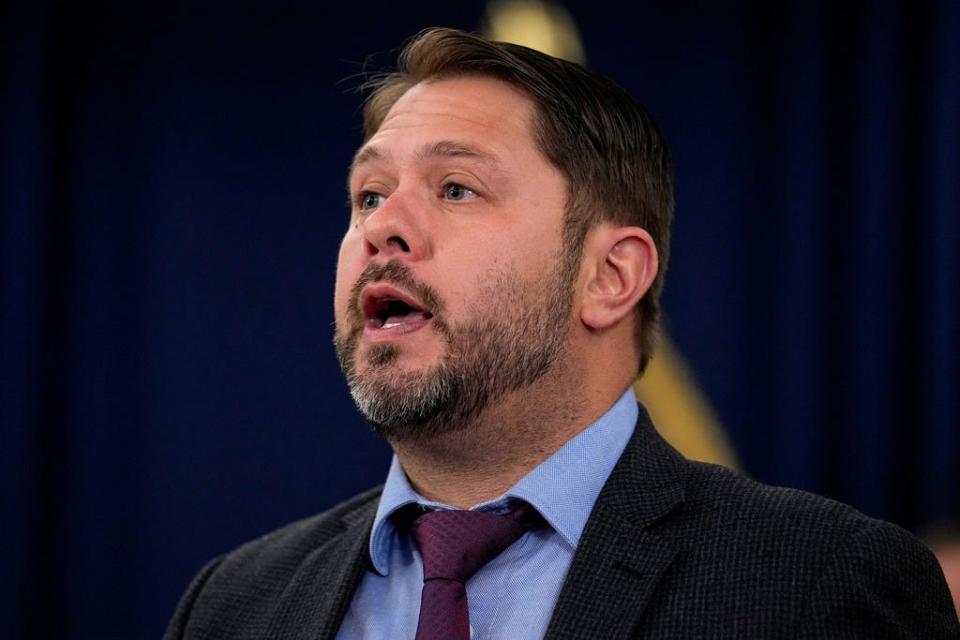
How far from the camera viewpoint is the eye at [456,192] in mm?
1568

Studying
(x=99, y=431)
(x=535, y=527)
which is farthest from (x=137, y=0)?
(x=535, y=527)

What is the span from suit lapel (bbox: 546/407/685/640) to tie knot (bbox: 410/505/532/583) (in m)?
0.11

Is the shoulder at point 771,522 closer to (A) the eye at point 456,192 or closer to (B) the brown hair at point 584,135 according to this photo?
(B) the brown hair at point 584,135

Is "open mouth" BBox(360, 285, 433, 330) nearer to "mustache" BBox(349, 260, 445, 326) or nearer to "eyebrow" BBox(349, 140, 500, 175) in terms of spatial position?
"mustache" BBox(349, 260, 445, 326)

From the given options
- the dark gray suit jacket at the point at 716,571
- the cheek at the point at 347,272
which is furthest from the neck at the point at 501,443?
the cheek at the point at 347,272

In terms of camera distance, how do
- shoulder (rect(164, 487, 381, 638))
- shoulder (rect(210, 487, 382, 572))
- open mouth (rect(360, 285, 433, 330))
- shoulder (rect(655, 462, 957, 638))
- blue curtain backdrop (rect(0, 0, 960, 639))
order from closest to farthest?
shoulder (rect(655, 462, 957, 638)) < open mouth (rect(360, 285, 433, 330)) < shoulder (rect(164, 487, 381, 638)) < shoulder (rect(210, 487, 382, 572)) < blue curtain backdrop (rect(0, 0, 960, 639))

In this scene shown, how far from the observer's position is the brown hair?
5.36 feet

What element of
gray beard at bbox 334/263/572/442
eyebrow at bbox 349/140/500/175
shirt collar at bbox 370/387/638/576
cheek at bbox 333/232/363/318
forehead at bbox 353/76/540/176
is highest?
forehead at bbox 353/76/540/176

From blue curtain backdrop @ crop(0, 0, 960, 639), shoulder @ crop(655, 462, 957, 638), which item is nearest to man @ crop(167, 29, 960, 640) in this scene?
shoulder @ crop(655, 462, 957, 638)

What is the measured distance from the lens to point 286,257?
2734 mm

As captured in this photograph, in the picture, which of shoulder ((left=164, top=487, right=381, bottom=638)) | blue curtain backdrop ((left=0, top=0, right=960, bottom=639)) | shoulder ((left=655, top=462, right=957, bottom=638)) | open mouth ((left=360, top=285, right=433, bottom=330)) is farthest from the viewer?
blue curtain backdrop ((left=0, top=0, right=960, bottom=639))

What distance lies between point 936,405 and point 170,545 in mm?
1772

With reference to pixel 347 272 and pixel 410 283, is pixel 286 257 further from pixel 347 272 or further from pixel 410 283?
pixel 410 283

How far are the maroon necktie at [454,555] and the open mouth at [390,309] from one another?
0.27 m
